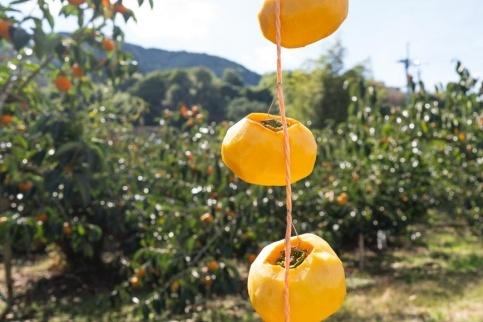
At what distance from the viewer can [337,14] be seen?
1.96ft

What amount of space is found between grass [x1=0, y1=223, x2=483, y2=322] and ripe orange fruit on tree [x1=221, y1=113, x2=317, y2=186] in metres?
3.62

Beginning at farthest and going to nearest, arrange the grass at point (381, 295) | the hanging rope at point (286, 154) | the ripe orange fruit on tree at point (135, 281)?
the grass at point (381, 295) < the ripe orange fruit on tree at point (135, 281) < the hanging rope at point (286, 154)

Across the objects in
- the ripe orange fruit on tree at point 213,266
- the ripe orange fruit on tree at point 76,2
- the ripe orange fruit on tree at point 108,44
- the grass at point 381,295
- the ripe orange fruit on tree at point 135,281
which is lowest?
the grass at point 381,295

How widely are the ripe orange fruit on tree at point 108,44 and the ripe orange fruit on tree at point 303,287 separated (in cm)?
289

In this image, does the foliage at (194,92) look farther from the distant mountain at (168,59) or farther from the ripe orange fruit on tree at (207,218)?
the ripe orange fruit on tree at (207,218)

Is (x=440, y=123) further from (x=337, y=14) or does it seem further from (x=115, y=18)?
(x=337, y=14)

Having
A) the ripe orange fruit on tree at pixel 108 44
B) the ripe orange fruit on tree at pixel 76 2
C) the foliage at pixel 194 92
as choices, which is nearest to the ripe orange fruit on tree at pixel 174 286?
the ripe orange fruit on tree at pixel 108 44

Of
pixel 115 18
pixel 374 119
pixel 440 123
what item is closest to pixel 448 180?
pixel 374 119

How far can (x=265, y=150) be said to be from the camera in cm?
59

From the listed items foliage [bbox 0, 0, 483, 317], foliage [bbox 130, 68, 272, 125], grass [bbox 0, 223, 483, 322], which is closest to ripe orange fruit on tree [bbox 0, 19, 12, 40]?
foliage [bbox 0, 0, 483, 317]

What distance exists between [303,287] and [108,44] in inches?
118

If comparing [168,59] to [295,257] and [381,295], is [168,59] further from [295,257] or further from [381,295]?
[295,257]

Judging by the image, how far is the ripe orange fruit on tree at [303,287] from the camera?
0.55 meters

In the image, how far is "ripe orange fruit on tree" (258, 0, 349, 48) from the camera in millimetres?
572
